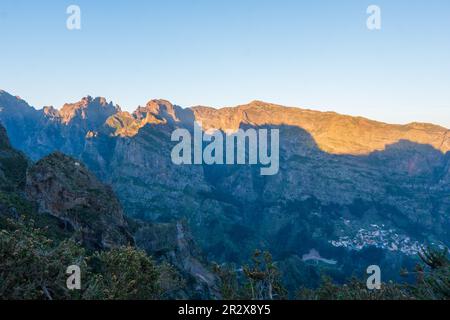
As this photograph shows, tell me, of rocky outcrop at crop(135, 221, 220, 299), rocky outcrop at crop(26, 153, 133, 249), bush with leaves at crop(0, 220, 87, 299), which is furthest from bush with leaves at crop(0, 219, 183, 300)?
rocky outcrop at crop(135, 221, 220, 299)

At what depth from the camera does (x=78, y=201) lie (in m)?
71.6

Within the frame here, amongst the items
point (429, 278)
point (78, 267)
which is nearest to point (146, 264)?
point (78, 267)

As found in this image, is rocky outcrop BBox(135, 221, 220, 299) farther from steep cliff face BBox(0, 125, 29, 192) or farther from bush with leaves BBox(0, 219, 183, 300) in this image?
bush with leaves BBox(0, 219, 183, 300)

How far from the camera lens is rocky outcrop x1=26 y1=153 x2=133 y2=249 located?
6775cm

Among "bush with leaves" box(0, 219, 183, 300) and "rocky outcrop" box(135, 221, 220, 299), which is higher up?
"bush with leaves" box(0, 219, 183, 300)

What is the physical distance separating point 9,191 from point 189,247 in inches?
2102

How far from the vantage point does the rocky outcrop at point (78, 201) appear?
67750mm

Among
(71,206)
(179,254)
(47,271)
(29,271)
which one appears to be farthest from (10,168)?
(47,271)

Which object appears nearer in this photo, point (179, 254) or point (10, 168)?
point (10, 168)

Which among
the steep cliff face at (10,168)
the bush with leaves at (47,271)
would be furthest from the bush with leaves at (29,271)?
the steep cliff face at (10,168)

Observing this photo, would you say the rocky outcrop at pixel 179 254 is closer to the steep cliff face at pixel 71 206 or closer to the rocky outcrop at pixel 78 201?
the steep cliff face at pixel 71 206

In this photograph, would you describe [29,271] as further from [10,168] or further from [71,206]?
[10,168]

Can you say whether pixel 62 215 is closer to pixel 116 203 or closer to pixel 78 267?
pixel 116 203
